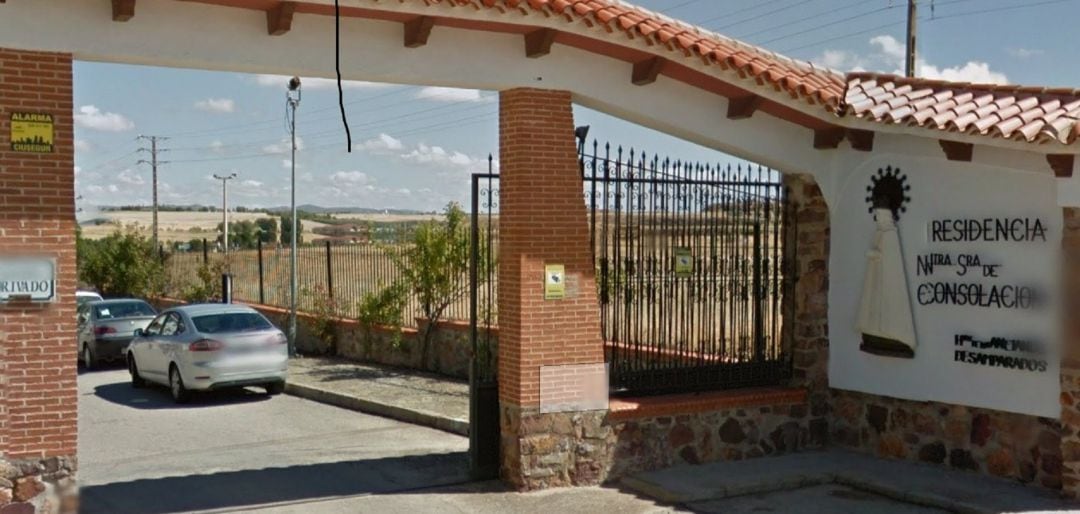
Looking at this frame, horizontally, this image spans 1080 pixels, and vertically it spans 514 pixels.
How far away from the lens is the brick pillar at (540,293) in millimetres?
9578

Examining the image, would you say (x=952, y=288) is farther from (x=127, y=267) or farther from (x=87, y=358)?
(x=127, y=267)

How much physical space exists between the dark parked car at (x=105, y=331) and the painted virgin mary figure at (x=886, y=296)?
15461mm

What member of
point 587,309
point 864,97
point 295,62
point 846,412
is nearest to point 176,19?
point 295,62

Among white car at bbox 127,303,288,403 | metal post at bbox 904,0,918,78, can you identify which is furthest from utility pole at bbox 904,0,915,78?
white car at bbox 127,303,288,403

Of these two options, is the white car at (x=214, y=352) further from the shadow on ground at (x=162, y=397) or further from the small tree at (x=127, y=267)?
the small tree at (x=127, y=267)

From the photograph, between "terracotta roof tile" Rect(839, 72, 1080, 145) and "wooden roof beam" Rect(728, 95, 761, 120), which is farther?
"wooden roof beam" Rect(728, 95, 761, 120)

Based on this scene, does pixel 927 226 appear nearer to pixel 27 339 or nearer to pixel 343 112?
pixel 343 112

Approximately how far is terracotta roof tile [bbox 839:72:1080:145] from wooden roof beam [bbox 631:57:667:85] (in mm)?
1895

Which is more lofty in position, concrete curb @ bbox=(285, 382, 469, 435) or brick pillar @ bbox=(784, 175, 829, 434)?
brick pillar @ bbox=(784, 175, 829, 434)

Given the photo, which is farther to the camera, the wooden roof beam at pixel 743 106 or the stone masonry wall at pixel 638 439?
the wooden roof beam at pixel 743 106

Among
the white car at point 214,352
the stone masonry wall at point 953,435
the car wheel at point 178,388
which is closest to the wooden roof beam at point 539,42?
the stone masonry wall at point 953,435

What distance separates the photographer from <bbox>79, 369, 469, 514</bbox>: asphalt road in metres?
9.71

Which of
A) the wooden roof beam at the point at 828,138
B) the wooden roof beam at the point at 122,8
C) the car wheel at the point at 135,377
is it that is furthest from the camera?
the car wheel at the point at 135,377

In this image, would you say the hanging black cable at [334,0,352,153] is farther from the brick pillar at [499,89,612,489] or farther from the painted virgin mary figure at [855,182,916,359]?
the painted virgin mary figure at [855,182,916,359]
